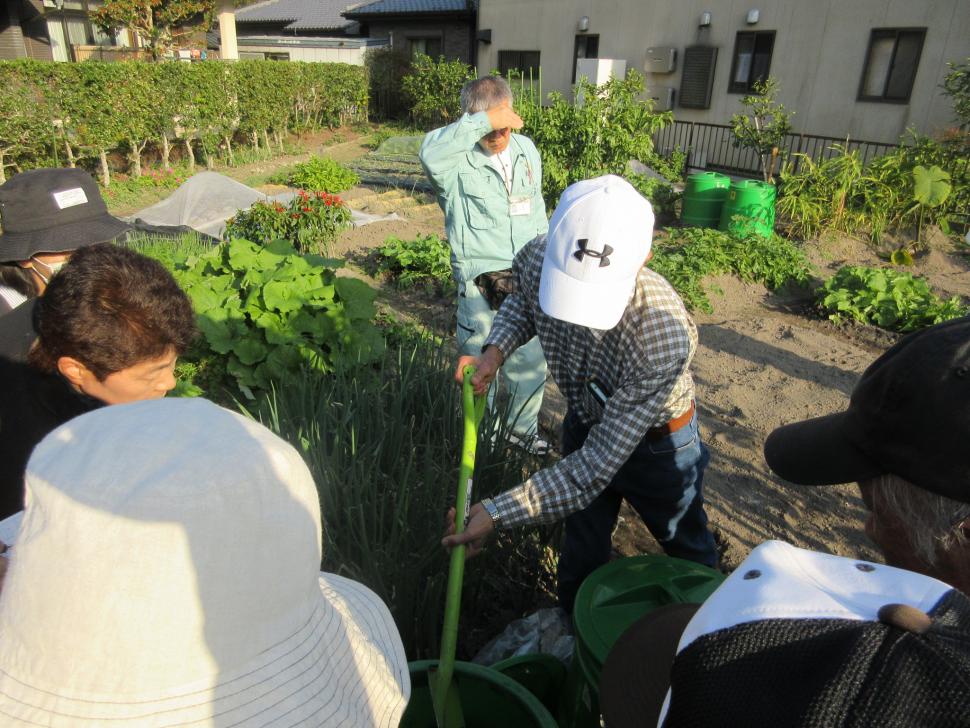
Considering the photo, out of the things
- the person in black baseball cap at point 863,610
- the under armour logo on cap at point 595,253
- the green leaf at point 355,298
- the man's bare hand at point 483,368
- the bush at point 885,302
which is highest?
the under armour logo on cap at point 595,253

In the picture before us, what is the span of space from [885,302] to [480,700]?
5518mm

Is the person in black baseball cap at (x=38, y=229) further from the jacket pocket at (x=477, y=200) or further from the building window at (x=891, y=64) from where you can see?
the building window at (x=891, y=64)

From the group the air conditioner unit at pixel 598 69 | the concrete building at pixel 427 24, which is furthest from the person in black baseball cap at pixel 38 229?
the concrete building at pixel 427 24

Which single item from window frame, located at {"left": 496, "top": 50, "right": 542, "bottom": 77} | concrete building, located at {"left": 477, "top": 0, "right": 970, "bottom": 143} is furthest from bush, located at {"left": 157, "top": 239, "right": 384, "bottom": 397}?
window frame, located at {"left": 496, "top": 50, "right": 542, "bottom": 77}

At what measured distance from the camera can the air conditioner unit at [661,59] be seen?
1248 cm

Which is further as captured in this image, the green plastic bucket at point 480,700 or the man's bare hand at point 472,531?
the man's bare hand at point 472,531

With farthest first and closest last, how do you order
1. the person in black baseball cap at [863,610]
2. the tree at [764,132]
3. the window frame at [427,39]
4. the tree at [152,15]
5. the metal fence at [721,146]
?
1. the window frame at [427,39]
2. the tree at [152,15]
3. the metal fence at [721,146]
4. the tree at [764,132]
5. the person in black baseball cap at [863,610]

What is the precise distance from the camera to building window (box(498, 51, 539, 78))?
51.5ft

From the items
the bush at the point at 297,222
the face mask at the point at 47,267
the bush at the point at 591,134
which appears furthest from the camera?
the bush at the point at 591,134

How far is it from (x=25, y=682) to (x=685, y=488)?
1735mm

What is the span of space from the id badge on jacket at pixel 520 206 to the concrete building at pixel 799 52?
8.68m

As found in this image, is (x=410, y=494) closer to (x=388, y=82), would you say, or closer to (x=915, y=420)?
(x=915, y=420)

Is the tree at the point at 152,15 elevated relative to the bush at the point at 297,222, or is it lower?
elevated

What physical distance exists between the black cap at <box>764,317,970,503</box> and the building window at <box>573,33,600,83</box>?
14769 mm
